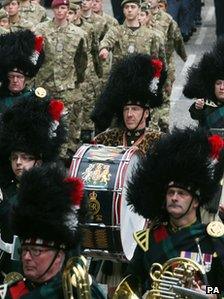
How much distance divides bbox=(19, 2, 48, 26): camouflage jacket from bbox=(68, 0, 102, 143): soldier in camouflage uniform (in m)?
0.88

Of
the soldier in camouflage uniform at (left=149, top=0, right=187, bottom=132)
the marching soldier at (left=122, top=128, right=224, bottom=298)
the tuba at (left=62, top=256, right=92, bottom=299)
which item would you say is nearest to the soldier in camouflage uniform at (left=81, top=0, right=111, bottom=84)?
the soldier in camouflage uniform at (left=149, top=0, right=187, bottom=132)

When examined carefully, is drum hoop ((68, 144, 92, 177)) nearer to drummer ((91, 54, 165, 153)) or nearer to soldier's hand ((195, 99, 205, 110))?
drummer ((91, 54, 165, 153))

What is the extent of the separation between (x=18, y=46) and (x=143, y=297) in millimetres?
5686

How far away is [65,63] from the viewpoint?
1630 centimetres

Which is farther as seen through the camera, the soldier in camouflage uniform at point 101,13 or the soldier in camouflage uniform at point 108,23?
the soldier in camouflage uniform at point 101,13

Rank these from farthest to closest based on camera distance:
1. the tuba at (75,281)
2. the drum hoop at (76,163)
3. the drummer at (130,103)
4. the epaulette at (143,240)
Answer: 1. the drummer at (130,103)
2. the drum hoop at (76,163)
3. the epaulette at (143,240)
4. the tuba at (75,281)

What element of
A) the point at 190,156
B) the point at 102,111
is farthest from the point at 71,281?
the point at 102,111

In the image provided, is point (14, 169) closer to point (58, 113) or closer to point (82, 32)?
point (58, 113)

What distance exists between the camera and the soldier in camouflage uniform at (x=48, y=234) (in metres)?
7.47

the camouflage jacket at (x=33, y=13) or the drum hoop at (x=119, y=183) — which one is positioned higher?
the camouflage jacket at (x=33, y=13)

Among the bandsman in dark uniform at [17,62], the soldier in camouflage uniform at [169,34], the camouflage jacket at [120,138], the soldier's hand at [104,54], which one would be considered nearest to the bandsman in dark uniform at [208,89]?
the camouflage jacket at [120,138]

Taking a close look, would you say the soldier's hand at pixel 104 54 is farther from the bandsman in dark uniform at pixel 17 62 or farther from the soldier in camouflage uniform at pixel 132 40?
the bandsman in dark uniform at pixel 17 62

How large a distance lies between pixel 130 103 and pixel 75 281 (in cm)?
451

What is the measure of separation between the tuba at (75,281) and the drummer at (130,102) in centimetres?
369
